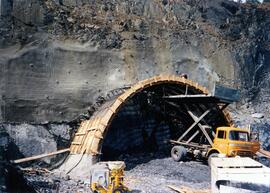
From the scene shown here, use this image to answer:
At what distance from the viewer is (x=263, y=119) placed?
25328 millimetres

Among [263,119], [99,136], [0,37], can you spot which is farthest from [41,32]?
[263,119]

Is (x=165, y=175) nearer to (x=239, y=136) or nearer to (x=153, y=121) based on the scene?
(x=239, y=136)

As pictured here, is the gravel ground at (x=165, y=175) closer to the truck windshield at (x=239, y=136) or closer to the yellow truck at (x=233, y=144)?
the yellow truck at (x=233, y=144)

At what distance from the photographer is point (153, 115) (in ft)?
74.3

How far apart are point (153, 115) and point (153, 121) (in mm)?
353

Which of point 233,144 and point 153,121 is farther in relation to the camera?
point 153,121

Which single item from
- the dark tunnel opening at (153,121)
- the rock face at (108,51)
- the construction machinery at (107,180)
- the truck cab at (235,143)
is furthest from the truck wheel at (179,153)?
the construction machinery at (107,180)

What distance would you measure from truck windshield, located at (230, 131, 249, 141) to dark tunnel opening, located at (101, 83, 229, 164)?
10.2 ft

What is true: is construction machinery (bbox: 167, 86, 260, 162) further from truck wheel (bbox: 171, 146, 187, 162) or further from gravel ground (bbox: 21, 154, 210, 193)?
gravel ground (bbox: 21, 154, 210, 193)

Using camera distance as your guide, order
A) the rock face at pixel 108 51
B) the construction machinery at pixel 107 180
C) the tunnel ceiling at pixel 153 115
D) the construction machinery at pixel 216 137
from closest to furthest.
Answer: the construction machinery at pixel 107 180 → the construction machinery at pixel 216 137 → the tunnel ceiling at pixel 153 115 → the rock face at pixel 108 51

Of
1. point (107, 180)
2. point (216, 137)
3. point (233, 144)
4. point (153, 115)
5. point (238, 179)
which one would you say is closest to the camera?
point (238, 179)

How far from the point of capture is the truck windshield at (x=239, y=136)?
16.8 m

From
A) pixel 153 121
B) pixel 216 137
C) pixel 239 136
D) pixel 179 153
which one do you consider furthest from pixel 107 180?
pixel 153 121

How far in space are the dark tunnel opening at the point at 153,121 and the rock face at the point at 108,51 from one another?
2018 mm
